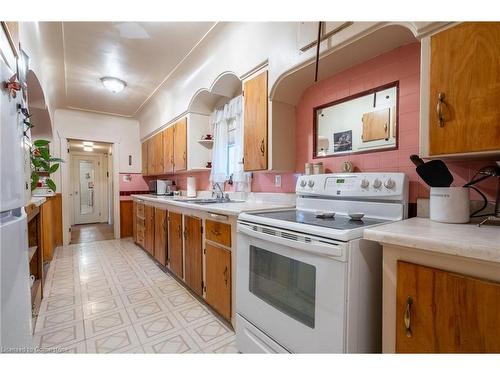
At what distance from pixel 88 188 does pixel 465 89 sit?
26.4 ft

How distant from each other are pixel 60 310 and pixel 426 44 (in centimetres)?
307

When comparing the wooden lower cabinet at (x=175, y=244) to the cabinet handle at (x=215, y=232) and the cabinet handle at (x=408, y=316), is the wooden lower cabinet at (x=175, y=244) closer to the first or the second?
the cabinet handle at (x=215, y=232)

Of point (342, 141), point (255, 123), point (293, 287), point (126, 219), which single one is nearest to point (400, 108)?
point (342, 141)

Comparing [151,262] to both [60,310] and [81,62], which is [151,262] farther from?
[81,62]

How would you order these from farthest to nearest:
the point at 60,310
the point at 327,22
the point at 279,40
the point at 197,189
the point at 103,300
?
the point at 197,189
the point at 103,300
the point at 60,310
the point at 279,40
the point at 327,22

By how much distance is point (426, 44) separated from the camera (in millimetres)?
1063

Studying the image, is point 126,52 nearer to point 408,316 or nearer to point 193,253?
point 193,253

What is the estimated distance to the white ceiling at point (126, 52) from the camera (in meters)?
2.15

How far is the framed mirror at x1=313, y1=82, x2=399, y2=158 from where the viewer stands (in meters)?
1.48

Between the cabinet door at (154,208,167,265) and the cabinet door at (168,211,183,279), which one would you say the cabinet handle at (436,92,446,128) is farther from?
the cabinet door at (154,208,167,265)

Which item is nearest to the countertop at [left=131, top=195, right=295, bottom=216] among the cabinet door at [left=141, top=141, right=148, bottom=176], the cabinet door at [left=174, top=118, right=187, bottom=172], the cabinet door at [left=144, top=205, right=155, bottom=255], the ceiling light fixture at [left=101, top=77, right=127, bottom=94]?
the cabinet door at [left=144, top=205, right=155, bottom=255]

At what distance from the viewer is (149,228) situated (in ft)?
11.1

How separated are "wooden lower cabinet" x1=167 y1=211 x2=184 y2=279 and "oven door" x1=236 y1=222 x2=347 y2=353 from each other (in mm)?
1122

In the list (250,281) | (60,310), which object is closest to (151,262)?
(60,310)
